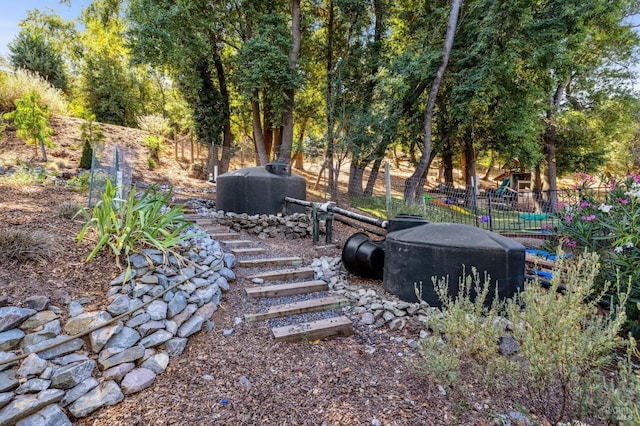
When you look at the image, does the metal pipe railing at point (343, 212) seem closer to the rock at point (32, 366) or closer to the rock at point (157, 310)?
the rock at point (157, 310)

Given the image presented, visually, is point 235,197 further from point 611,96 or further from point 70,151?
point 611,96

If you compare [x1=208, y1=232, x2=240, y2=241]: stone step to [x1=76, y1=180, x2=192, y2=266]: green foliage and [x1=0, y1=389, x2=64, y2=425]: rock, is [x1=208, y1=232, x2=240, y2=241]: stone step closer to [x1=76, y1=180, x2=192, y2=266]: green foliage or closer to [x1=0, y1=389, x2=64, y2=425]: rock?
[x1=76, y1=180, x2=192, y2=266]: green foliage

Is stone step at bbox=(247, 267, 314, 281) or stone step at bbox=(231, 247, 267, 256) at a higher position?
stone step at bbox=(231, 247, 267, 256)

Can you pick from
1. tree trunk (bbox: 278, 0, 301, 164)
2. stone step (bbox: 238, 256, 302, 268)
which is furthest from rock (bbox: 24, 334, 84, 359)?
tree trunk (bbox: 278, 0, 301, 164)

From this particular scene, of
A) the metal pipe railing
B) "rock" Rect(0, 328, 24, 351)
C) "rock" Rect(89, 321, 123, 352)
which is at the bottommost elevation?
"rock" Rect(89, 321, 123, 352)

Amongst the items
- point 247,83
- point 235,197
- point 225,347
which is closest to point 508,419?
point 225,347

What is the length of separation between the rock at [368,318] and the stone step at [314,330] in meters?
0.20

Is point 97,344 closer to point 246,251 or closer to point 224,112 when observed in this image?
point 246,251

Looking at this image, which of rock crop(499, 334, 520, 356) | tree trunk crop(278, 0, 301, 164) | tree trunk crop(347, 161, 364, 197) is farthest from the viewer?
tree trunk crop(347, 161, 364, 197)

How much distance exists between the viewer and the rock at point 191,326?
233cm

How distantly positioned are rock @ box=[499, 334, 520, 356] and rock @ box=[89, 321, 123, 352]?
9.53 feet

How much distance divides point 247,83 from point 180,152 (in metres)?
5.24

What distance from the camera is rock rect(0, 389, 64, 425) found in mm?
1549

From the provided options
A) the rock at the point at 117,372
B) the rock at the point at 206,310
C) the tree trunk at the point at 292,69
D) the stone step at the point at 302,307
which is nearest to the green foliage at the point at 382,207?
the tree trunk at the point at 292,69
